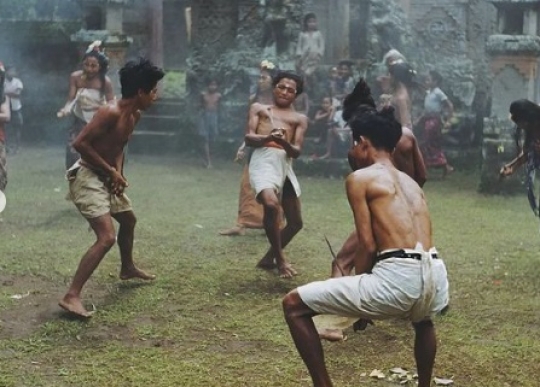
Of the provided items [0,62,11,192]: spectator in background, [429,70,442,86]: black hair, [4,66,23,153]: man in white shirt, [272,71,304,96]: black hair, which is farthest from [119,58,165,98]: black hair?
[4,66,23,153]: man in white shirt

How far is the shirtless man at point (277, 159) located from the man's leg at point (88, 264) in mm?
1474

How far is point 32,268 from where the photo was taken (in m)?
7.65

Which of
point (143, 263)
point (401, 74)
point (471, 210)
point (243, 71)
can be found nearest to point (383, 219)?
point (143, 263)

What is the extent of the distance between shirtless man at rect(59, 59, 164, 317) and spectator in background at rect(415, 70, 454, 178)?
8.26 m

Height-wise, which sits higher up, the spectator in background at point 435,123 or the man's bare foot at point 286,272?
the spectator in background at point 435,123

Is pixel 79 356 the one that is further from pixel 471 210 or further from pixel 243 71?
pixel 243 71

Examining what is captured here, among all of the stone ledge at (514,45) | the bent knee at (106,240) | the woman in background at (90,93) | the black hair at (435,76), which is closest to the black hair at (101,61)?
the woman in background at (90,93)

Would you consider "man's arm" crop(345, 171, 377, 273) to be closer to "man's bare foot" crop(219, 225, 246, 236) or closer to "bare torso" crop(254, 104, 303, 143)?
"bare torso" crop(254, 104, 303, 143)

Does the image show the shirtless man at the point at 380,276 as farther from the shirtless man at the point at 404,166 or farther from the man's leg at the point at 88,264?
the man's leg at the point at 88,264

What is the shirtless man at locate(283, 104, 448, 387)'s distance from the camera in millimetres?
4402

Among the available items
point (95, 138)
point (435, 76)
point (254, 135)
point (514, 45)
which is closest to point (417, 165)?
point (254, 135)

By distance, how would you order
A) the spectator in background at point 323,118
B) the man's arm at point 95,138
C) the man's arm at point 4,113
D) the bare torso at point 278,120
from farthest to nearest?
the spectator in background at point 323,118, the man's arm at point 4,113, the bare torso at point 278,120, the man's arm at point 95,138

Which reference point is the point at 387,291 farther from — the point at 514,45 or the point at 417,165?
the point at 514,45

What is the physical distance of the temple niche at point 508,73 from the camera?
1175 centimetres
